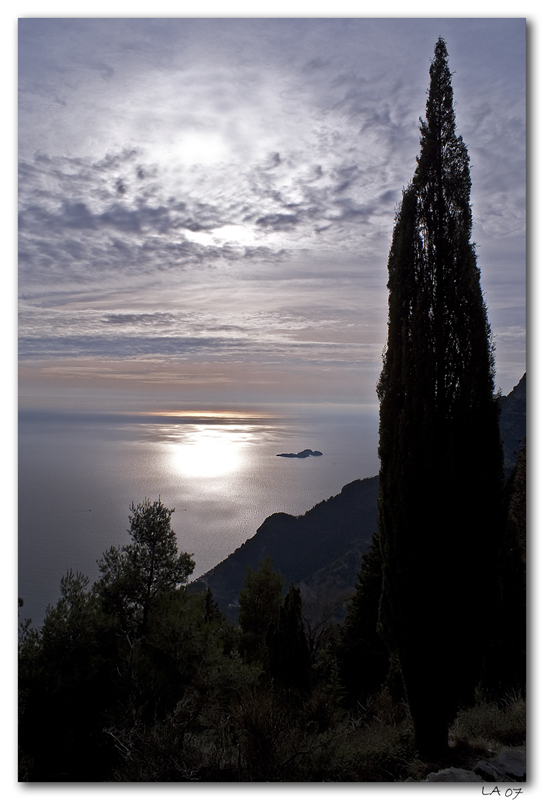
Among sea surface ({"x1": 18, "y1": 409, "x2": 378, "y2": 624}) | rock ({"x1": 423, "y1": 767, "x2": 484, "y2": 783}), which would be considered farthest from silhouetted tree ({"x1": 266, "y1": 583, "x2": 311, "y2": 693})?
rock ({"x1": 423, "y1": 767, "x2": 484, "y2": 783})

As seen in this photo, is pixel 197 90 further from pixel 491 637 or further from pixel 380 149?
pixel 491 637

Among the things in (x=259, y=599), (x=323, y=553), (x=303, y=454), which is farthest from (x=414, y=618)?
(x=323, y=553)

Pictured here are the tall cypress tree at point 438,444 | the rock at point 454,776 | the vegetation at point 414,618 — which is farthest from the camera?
the tall cypress tree at point 438,444

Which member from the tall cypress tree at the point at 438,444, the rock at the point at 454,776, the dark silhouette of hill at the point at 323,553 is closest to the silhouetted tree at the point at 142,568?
the tall cypress tree at the point at 438,444

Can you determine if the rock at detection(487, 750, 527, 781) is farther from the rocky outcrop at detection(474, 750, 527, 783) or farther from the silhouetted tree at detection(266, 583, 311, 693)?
the silhouetted tree at detection(266, 583, 311, 693)

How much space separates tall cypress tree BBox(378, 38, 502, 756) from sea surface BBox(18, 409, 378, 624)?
749 mm

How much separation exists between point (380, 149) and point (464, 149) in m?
0.72

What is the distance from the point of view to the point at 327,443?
6031 mm

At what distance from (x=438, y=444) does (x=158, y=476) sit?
3089 millimetres

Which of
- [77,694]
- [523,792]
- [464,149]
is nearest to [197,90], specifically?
[464,149]

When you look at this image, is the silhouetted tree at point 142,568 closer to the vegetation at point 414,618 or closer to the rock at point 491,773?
the vegetation at point 414,618

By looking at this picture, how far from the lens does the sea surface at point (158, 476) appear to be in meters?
3.64

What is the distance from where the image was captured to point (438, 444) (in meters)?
3.47

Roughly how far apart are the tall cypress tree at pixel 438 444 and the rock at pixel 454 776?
0.24m
